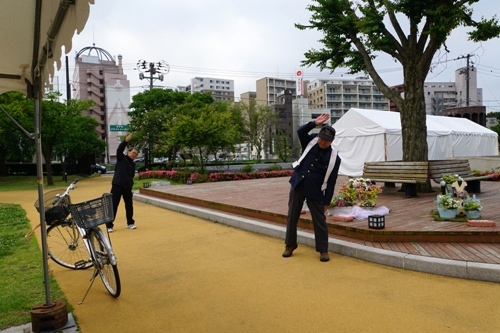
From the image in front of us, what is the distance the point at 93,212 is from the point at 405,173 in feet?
24.4

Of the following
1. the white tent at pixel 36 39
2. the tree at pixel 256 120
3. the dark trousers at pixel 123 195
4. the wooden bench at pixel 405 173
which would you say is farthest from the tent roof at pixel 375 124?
the tree at pixel 256 120

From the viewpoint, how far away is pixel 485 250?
434 centimetres

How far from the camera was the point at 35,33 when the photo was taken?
109 inches

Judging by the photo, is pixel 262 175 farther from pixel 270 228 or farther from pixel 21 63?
pixel 21 63

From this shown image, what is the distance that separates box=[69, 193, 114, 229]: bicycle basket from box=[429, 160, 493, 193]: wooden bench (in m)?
7.18

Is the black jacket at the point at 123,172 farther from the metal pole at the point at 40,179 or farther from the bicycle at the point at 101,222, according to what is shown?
the metal pole at the point at 40,179

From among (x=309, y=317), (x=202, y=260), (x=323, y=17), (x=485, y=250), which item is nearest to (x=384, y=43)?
(x=323, y=17)

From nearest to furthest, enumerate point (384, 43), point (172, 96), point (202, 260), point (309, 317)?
point (309, 317) → point (202, 260) → point (384, 43) → point (172, 96)

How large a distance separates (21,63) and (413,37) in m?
9.00

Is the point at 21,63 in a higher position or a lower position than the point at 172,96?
lower

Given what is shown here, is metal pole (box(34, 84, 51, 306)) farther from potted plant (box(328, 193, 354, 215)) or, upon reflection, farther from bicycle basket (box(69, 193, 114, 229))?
potted plant (box(328, 193, 354, 215))

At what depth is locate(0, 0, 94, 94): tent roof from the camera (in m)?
2.36

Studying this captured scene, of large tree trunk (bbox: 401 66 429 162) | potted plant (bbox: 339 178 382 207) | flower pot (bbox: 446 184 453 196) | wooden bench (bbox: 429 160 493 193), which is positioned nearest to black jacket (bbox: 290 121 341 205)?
potted plant (bbox: 339 178 382 207)

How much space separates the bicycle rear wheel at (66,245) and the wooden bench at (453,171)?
735cm
